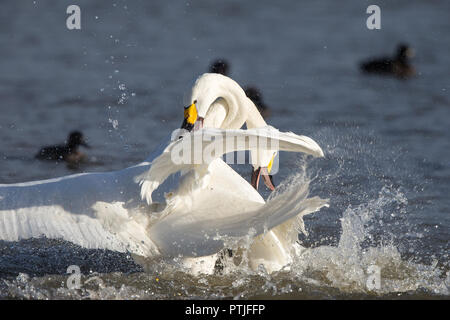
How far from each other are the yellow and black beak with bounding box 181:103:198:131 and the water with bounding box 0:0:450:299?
0.82 feet

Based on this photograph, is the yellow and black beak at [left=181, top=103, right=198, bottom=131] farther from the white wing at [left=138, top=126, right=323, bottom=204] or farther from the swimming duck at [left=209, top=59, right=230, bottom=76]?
the swimming duck at [left=209, top=59, right=230, bottom=76]

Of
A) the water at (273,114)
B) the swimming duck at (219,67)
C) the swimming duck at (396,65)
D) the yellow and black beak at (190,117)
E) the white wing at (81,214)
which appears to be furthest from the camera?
the swimming duck at (396,65)

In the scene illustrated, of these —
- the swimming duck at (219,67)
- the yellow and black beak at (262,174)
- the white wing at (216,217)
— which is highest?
the swimming duck at (219,67)

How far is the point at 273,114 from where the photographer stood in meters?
12.3

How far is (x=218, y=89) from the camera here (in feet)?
22.0

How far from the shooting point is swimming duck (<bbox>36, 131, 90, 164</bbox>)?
33.7 ft

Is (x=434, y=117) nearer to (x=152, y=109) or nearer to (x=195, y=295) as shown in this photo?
(x=152, y=109)

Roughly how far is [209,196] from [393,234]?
9.09ft

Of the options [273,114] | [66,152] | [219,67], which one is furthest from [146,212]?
[219,67]

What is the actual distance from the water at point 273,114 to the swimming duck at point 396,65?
0.20 meters

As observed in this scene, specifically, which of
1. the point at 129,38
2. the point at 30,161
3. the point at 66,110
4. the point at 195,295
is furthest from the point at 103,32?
the point at 195,295

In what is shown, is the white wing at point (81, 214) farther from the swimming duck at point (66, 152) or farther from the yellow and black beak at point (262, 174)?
the swimming duck at point (66, 152)

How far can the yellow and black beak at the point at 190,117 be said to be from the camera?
645 cm

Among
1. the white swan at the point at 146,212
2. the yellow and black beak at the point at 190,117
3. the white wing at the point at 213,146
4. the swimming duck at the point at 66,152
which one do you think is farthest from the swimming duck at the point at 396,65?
the white wing at the point at 213,146
